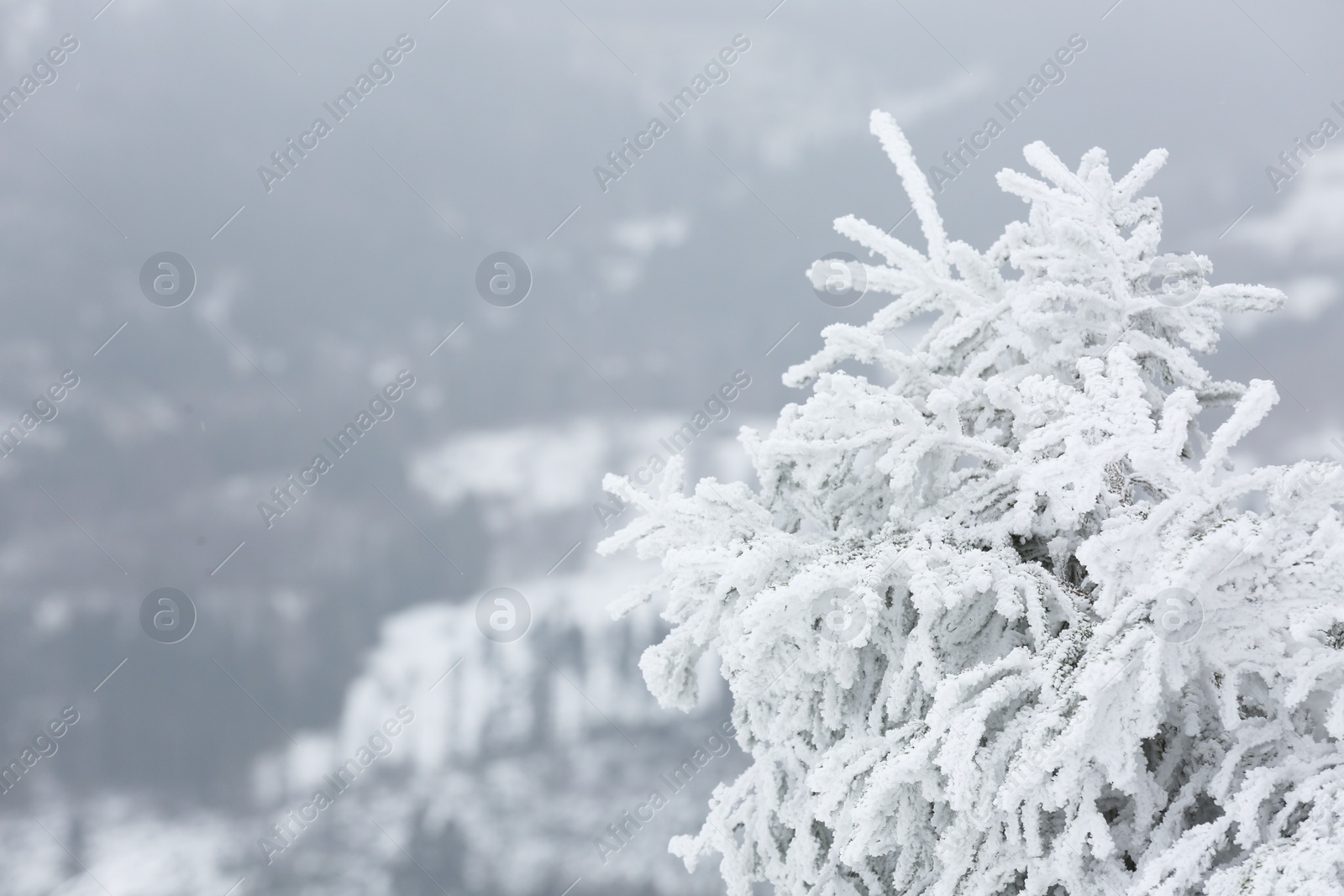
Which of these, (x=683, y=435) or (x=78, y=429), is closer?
(x=683, y=435)

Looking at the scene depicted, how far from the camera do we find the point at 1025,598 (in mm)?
4195

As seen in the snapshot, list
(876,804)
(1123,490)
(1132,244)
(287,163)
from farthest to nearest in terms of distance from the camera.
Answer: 1. (287,163)
2. (1132,244)
3. (1123,490)
4. (876,804)

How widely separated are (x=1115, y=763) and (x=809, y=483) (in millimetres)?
2069

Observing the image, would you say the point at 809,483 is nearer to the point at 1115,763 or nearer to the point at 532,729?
the point at 1115,763

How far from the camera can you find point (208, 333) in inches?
3381

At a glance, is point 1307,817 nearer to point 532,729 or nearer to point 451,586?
point 451,586

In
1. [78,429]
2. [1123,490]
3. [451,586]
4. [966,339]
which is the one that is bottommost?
[1123,490]

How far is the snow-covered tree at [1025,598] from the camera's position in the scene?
3332mm

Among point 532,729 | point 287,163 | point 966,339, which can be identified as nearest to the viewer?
point 966,339

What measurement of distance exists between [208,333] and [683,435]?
91286mm

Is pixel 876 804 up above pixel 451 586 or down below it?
below

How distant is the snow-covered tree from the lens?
Answer: 333 cm

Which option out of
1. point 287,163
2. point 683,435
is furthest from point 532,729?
point 683,435

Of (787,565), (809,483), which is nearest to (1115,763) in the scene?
(787,565)
